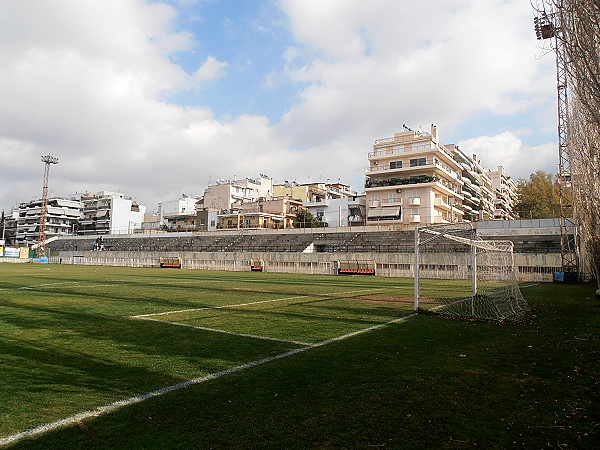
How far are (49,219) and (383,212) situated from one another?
10499 cm

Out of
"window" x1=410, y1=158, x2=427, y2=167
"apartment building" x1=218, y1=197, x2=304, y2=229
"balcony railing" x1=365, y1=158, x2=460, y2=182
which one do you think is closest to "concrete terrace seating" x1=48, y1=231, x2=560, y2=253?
"apartment building" x1=218, y1=197, x2=304, y2=229

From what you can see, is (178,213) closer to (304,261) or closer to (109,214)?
(109,214)

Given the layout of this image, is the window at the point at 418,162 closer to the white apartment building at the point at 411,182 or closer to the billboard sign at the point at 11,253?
the white apartment building at the point at 411,182

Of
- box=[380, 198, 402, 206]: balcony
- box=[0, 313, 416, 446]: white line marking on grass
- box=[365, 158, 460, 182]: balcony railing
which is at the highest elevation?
box=[365, 158, 460, 182]: balcony railing

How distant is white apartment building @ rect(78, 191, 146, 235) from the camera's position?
114 metres

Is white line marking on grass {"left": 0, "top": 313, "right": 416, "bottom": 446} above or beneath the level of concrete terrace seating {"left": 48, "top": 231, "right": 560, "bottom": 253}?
beneath

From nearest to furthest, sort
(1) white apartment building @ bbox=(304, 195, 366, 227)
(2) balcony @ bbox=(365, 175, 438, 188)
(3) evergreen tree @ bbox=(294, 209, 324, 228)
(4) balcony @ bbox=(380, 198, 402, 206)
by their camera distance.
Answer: (2) balcony @ bbox=(365, 175, 438, 188) → (4) balcony @ bbox=(380, 198, 402, 206) → (3) evergreen tree @ bbox=(294, 209, 324, 228) → (1) white apartment building @ bbox=(304, 195, 366, 227)

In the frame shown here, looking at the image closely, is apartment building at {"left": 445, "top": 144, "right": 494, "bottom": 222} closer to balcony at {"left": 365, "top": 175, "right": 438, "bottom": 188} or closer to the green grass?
balcony at {"left": 365, "top": 175, "right": 438, "bottom": 188}

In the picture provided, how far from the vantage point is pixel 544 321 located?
12.0m

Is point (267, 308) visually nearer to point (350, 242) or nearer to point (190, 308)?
point (190, 308)

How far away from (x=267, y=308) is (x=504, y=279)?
44.6ft

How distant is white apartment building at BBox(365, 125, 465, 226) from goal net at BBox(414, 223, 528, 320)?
27111mm

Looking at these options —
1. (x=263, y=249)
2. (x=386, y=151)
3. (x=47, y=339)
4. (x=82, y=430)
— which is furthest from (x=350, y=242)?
(x=82, y=430)

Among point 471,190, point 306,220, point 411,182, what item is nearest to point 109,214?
point 306,220
